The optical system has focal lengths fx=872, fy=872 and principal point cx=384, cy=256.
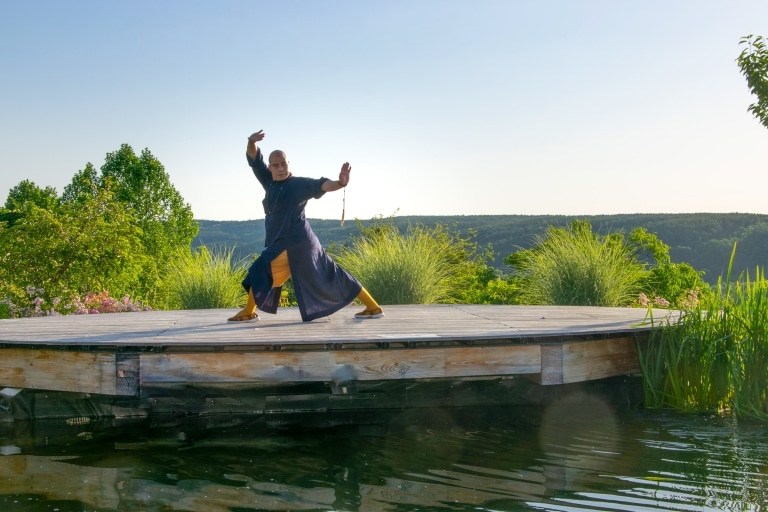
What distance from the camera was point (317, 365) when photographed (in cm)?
Answer: 552

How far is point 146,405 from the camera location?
639 cm

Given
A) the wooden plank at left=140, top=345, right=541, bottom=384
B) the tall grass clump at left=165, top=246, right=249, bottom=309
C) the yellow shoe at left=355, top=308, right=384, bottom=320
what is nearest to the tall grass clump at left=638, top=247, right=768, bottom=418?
the wooden plank at left=140, top=345, right=541, bottom=384

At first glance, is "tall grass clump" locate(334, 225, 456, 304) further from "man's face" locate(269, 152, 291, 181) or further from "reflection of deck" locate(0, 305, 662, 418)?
"reflection of deck" locate(0, 305, 662, 418)

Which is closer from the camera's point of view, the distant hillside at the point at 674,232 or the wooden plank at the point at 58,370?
the wooden plank at the point at 58,370

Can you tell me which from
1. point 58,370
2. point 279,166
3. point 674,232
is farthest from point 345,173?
point 674,232

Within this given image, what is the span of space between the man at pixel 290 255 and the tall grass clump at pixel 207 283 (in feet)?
12.1

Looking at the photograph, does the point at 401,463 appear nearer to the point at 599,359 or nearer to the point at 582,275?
the point at 599,359

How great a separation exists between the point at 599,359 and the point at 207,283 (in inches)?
225

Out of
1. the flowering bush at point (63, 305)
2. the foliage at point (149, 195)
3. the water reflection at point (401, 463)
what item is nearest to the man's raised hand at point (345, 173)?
the water reflection at point (401, 463)

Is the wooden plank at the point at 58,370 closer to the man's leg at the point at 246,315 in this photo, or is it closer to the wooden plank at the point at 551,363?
the man's leg at the point at 246,315

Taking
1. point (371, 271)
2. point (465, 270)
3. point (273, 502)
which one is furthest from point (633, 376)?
point (465, 270)

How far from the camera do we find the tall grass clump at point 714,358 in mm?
5980

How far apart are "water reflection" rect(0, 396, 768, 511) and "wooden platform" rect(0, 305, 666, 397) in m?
0.37

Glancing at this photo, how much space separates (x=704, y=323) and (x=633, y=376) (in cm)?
76
